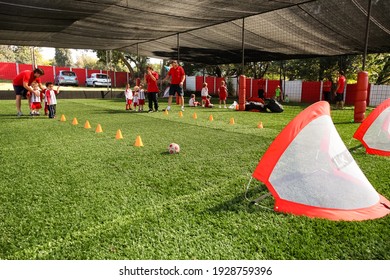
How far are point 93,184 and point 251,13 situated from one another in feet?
31.3

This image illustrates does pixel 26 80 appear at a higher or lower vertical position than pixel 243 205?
higher

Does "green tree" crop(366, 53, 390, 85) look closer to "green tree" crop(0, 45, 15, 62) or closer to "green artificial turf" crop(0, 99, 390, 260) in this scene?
"green artificial turf" crop(0, 99, 390, 260)

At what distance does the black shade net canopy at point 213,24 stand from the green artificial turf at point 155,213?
6.57 metres

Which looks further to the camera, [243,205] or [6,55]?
[6,55]

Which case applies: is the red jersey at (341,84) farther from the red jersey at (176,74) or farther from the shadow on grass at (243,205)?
the shadow on grass at (243,205)

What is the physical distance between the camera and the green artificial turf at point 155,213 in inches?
76.7

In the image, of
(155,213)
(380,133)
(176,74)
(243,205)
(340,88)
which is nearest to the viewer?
(155,213)

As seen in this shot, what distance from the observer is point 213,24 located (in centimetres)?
1203

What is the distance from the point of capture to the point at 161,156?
14.5 ft

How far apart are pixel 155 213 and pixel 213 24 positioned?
36.5 feet

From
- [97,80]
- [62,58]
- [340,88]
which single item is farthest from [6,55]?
[340,88]

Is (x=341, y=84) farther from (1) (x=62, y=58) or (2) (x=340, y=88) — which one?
(1) (x=62, y=58)

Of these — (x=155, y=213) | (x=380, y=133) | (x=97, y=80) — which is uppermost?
(x=97, y=80)

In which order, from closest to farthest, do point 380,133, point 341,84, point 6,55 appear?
point 380,133
point 341,84
point 6,55
